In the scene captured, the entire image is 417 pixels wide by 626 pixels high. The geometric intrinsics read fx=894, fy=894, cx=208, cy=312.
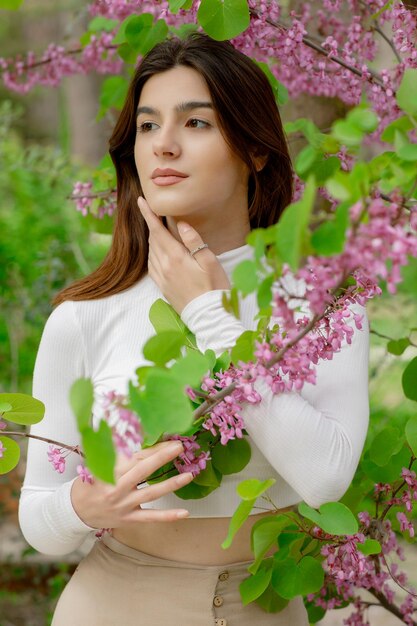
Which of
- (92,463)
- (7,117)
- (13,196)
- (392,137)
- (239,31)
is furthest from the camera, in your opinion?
(13,196)

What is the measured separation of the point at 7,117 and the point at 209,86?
2.42 meters

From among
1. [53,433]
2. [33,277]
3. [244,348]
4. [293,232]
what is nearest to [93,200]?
[53,433]

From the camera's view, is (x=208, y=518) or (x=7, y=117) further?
(x=7, y=117)

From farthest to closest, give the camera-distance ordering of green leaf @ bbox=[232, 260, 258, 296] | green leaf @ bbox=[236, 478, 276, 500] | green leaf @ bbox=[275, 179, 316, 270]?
green leaf @ bbox=[236, 478, 276, 500]
green leaf @ bbox=[232, 260, 258, 296]
green leaf @ bbox=[275, 179, 316, 270]

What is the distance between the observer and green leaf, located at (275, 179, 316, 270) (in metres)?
0.86

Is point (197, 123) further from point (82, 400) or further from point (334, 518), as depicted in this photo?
point (82, 400)

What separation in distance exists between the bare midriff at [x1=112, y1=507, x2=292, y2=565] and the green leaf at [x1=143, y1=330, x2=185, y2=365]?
648 millimetres

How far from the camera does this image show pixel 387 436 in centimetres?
166

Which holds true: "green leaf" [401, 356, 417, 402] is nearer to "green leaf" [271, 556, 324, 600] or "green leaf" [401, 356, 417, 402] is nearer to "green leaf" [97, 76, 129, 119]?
"green leaf" [271, 556, 324, 600]

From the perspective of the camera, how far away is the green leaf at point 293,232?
858 mm

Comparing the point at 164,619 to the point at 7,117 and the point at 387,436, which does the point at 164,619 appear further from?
the point at 7,117

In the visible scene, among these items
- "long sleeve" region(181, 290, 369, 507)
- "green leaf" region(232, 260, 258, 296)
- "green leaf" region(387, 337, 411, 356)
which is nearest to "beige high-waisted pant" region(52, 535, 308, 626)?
"long sleeve" region(181, 290, 369, 507)

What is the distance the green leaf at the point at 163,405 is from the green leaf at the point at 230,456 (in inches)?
22.2

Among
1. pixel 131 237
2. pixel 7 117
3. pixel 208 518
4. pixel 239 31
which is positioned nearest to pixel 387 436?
pixel 208 518
